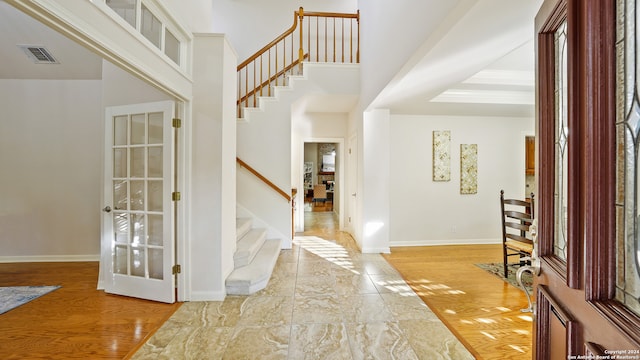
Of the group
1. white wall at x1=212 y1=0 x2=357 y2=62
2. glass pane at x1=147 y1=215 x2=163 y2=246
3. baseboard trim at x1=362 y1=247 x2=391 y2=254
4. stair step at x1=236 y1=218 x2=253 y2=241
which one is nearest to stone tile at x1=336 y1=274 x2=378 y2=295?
baseboard trim at x1=362 y1=247 x2=391 y2=254

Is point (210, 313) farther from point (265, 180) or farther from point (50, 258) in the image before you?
point (50, 258)

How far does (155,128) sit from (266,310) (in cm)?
202

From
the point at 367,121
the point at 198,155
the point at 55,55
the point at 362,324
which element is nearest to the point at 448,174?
the point at 367,121

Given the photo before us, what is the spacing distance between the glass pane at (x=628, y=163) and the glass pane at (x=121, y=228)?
3365 mm

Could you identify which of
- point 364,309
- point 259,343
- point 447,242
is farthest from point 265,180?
point 447,242

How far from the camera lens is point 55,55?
3.27 metres

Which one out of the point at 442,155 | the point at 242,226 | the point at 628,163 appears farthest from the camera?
the point at 442,155

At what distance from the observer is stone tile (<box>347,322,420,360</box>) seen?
1832 mm

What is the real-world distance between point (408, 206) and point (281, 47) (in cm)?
416

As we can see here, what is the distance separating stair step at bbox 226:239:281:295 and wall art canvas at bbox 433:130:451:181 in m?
3.22

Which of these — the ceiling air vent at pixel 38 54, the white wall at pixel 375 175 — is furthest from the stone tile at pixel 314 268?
the ceiling air vent at pixel 38 54

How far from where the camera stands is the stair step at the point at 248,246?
311 centimetres

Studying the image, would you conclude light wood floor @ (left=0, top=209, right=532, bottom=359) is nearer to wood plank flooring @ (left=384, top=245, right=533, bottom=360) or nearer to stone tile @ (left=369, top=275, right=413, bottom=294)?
wood plank flooring @ (left=384, top=245, right=533, bottom=360)

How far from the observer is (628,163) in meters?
0.64
